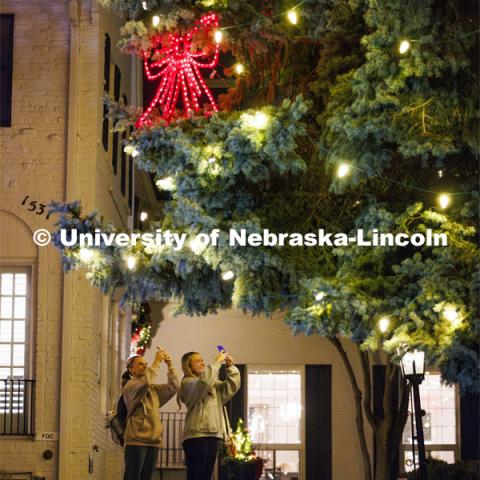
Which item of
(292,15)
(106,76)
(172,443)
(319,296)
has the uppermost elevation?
(106,76)

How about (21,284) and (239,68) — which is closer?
(239,68)

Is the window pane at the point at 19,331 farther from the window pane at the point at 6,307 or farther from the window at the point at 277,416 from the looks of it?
the window at the point at 277,416

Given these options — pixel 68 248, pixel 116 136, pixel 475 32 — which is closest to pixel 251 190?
pixel 68 248

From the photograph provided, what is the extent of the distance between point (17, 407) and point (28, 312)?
52.0 inches

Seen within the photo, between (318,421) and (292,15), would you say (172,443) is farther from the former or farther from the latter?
(292,15)

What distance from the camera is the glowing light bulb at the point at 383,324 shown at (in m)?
12.5

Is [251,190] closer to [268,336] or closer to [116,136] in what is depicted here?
[116,136]

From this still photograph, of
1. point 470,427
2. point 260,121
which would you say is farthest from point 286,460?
point 260,121

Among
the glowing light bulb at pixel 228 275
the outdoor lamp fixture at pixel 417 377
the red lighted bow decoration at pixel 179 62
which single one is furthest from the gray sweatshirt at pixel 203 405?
the red lighted bow decoration at pixel 179 62

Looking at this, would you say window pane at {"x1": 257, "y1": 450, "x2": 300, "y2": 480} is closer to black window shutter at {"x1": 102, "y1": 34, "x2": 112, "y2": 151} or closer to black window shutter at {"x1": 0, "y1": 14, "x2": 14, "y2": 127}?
black window shutter at {"x1": 102, "y1": 34, "x2": 112, "y2": 151}

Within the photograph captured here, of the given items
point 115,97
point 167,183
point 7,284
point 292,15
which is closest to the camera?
point 167,183

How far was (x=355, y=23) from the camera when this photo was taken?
46.9 feet

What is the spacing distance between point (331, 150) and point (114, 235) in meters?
2.47

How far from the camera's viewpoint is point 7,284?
58.2 feet
